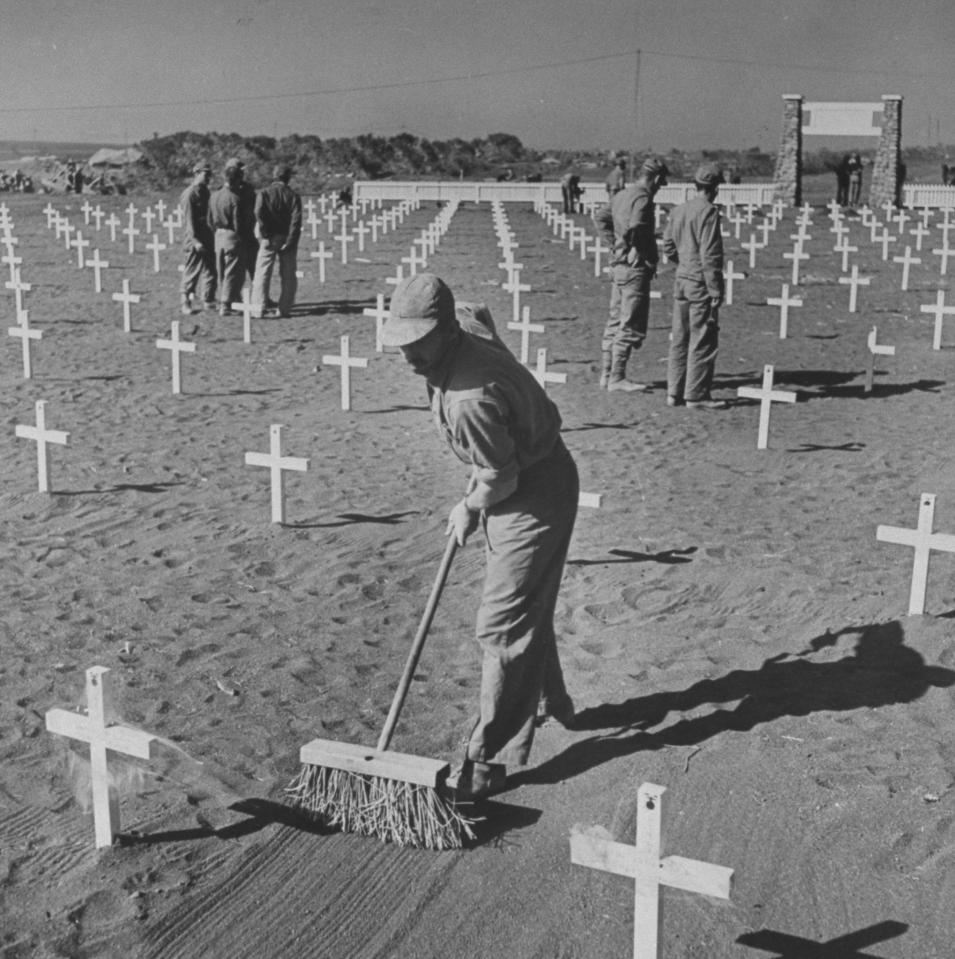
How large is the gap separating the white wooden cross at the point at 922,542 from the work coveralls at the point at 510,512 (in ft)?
7.77

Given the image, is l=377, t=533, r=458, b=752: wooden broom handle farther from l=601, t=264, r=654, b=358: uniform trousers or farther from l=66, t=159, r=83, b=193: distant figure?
l=66, t=159, r=83, b=193: distant figure

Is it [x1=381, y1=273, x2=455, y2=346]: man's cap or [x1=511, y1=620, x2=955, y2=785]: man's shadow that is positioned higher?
[x1=381, y1=273, x2=455, y2=346]: man's cap

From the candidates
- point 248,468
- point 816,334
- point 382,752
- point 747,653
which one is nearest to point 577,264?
point 816,334

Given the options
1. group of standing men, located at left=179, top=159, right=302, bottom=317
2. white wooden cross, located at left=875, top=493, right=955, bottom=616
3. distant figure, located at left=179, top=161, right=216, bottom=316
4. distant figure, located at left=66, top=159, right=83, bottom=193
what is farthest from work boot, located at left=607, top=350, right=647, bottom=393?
distant figure, located at left=66, top=159, right=83, bottom=193

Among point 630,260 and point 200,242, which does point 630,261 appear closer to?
point 630,260

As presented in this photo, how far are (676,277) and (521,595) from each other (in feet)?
23.3

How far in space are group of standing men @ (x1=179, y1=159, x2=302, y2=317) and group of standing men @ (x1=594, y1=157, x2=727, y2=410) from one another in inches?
224

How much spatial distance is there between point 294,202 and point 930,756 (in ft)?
44.1

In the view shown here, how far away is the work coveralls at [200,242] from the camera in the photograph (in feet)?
56.8

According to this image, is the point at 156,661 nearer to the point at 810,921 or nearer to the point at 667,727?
the point at 667,727

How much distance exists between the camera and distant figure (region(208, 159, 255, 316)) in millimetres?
17078

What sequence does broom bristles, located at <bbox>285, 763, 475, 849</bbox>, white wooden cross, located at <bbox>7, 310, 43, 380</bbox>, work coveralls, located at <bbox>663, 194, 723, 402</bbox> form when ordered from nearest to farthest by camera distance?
broom bristles, located at <bbox>285, 763, 475, 849</bbox> < work coveralls, located at <bbox>663, 194, 723, 402</bbox> < white wooden cross, located at <bbox>7, 310, 43, 380</bbox>

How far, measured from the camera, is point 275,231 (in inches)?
680

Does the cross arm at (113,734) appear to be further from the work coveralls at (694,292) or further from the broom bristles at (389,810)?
the work coveralls at (694,292)
